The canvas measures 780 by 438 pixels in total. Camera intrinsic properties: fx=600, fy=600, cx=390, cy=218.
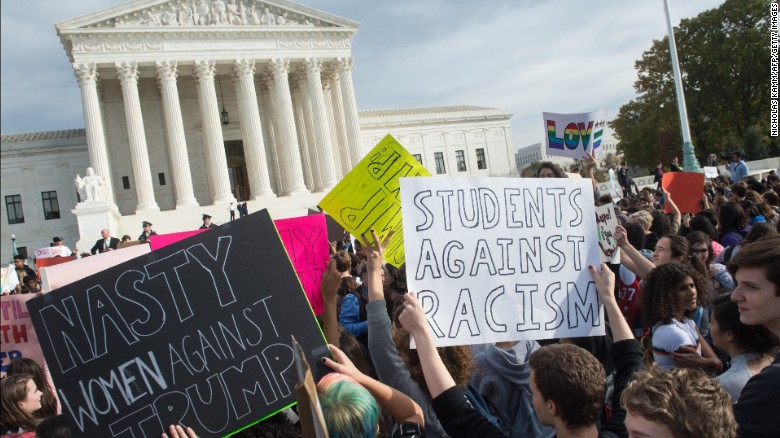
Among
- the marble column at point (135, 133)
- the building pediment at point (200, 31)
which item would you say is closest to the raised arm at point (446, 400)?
the marble column at point (135, 133)

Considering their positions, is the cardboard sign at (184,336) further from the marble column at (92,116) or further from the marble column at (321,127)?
the marble column at (321,127)

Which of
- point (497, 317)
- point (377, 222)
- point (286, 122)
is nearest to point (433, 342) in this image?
point (497, 317)

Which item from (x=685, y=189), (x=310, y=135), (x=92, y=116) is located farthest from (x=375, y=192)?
(x=310, y=135)

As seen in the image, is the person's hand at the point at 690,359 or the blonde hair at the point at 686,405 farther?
the person's hand at the point at 690,359

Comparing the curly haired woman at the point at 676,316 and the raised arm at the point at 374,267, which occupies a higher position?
the raised arm at the point at 374,267

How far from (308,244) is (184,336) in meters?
3.10

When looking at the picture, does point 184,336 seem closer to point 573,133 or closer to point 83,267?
point 83,267

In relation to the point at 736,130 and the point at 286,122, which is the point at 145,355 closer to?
the point at 286,122

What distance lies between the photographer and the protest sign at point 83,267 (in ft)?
17.1

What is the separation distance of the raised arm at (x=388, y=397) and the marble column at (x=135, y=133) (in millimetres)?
36893

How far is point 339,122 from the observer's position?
145ft

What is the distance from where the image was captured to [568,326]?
138 inches

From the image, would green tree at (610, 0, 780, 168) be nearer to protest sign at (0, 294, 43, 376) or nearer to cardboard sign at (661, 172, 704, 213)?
cardboard sign at (661, 172, 704, 213)

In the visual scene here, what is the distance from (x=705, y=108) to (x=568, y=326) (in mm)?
49254
